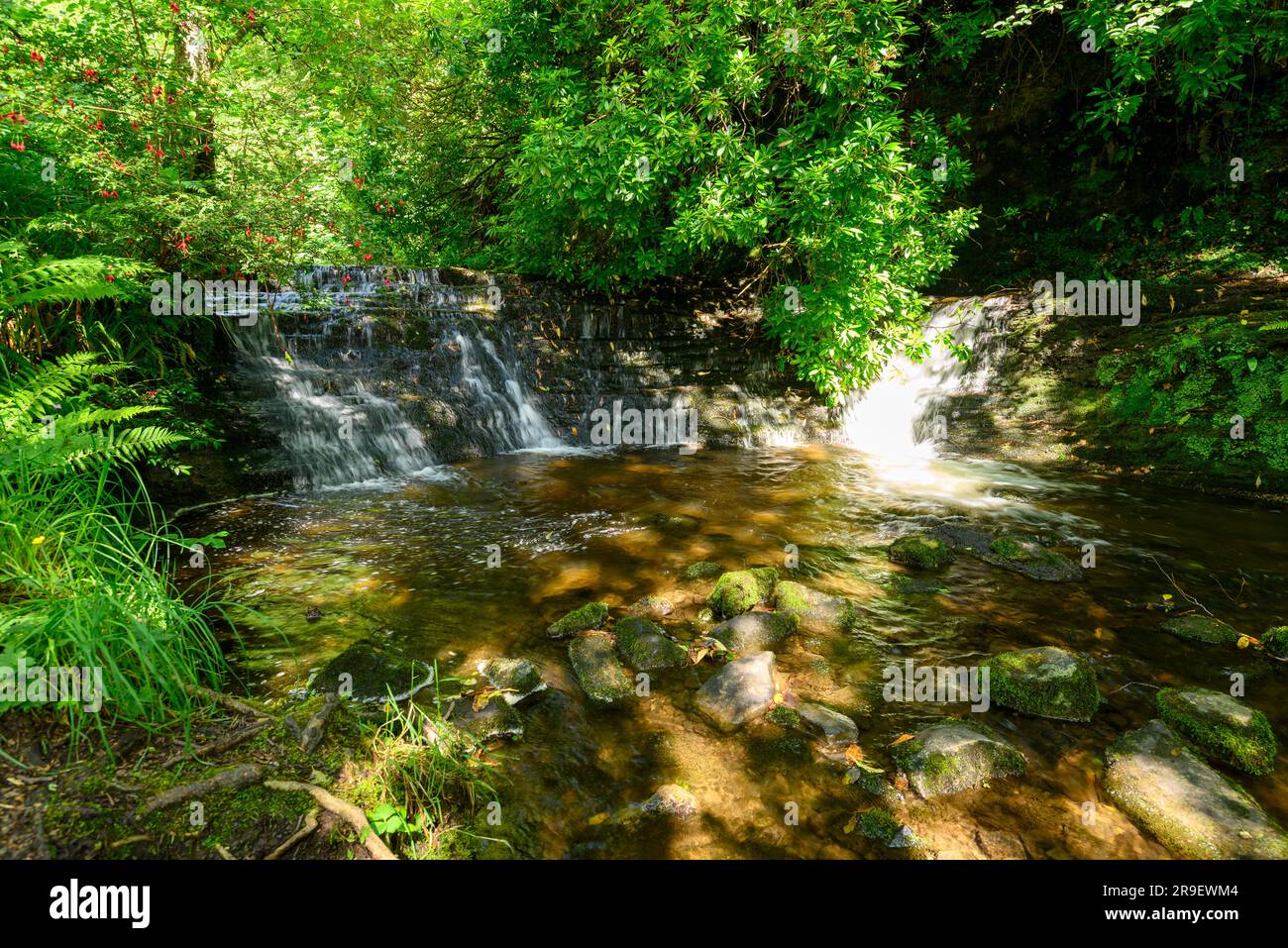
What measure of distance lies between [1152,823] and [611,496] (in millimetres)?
5675

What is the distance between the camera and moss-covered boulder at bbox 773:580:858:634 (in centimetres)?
440

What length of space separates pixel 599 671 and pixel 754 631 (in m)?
1.20

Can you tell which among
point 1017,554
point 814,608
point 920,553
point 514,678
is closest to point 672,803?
point 514,678

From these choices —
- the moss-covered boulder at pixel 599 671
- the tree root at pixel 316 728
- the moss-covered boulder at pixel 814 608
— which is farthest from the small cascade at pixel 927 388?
the tree root at pixel 316 728

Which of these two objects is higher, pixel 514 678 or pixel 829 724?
pixel 514 678

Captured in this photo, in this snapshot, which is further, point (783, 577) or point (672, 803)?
point (783, 577)

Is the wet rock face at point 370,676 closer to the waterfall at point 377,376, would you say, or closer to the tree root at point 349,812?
the tree root at point 349,812

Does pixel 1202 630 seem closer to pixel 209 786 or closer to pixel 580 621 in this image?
pixel 580 621

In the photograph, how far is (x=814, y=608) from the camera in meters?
4.53

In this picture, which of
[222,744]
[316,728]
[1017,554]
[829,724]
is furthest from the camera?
[1017,554]

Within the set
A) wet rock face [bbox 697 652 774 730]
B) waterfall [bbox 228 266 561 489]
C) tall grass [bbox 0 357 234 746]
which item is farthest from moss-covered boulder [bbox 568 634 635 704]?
waterfall [bbox 228 266 561 489]

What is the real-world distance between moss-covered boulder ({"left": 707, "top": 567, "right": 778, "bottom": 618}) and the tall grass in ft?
10.5

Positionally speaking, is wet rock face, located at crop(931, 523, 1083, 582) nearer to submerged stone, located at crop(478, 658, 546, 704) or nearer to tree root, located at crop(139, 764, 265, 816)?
submerged stone, located at crop(478, 658, 546, 704)

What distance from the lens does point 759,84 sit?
7633mm
